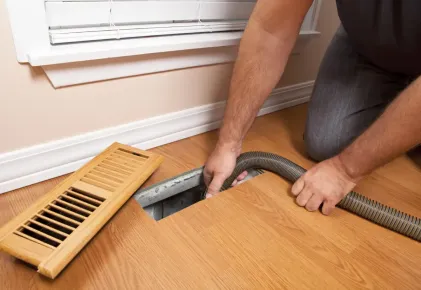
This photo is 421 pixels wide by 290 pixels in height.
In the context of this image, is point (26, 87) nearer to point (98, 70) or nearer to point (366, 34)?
point (98, 70)

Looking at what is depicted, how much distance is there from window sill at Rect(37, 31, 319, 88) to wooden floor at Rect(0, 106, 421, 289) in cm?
31

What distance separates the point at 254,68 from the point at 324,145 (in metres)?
0.37

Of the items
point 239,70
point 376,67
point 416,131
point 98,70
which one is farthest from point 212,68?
point 416,131

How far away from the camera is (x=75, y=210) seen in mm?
779

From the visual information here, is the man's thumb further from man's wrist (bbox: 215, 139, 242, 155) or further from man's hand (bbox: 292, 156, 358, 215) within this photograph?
man's hand (bbox: 292, 156, 358, 215)

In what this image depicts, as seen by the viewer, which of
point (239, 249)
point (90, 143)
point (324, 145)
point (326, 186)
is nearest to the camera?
point (239, 249)

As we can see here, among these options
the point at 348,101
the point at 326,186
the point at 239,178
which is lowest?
the point at 239,178

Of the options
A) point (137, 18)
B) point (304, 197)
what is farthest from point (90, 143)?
point (304, 197)

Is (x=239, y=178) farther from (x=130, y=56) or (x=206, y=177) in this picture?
(x=130, y=56)

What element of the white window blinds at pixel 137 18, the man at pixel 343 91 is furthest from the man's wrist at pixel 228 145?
the white window blinds at pixel 137 18

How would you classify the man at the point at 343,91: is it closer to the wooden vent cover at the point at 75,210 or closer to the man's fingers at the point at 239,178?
the man's fingers at the point at 239,178

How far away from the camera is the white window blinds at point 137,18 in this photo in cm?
83

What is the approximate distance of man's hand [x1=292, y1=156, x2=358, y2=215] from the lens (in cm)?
88

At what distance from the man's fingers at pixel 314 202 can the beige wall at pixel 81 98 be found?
0.53 metres
